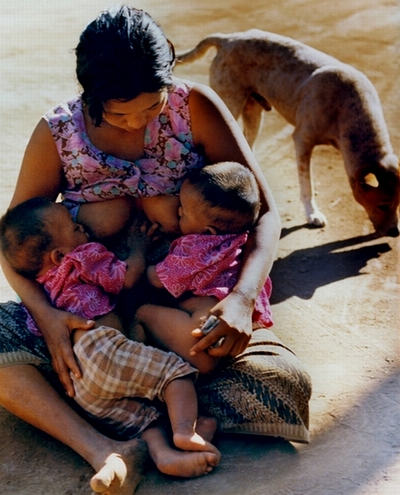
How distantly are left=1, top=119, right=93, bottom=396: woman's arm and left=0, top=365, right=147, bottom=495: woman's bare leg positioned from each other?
0.26ft

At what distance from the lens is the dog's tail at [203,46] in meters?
5.51

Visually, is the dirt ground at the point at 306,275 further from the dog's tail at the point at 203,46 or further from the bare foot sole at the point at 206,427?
the dog's tail at the point at 203,46

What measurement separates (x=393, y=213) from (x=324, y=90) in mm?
926

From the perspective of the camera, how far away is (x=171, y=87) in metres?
2.65

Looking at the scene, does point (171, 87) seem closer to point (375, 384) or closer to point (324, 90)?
point (375, 384)

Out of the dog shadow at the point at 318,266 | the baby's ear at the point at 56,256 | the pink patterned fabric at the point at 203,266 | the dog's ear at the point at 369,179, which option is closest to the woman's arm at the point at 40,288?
the baby's ear at the point at 56,256

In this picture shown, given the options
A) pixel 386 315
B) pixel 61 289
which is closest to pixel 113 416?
pixel 61 289

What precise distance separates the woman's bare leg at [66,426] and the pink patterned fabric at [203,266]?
1.83ft

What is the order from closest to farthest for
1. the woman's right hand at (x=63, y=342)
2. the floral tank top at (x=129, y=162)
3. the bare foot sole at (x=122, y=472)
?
the bare foot sole at (x=122, y=472)
the woman's right hand at (x=63, y=342)
the floral tank top at (x=129, y=162)

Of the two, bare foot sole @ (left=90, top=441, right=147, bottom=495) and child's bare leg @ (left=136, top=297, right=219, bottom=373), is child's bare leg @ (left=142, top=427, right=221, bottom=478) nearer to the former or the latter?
bare foot sole @ (left=90, top=441, right=147, bottom=495)

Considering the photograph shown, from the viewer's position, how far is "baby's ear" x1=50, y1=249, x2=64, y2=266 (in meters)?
2.67

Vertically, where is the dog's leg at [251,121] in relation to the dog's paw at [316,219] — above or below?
above

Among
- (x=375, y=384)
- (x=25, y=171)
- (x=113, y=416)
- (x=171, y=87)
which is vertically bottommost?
(x=375, y=384)

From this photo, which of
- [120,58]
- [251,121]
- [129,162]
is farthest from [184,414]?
[251,121]
